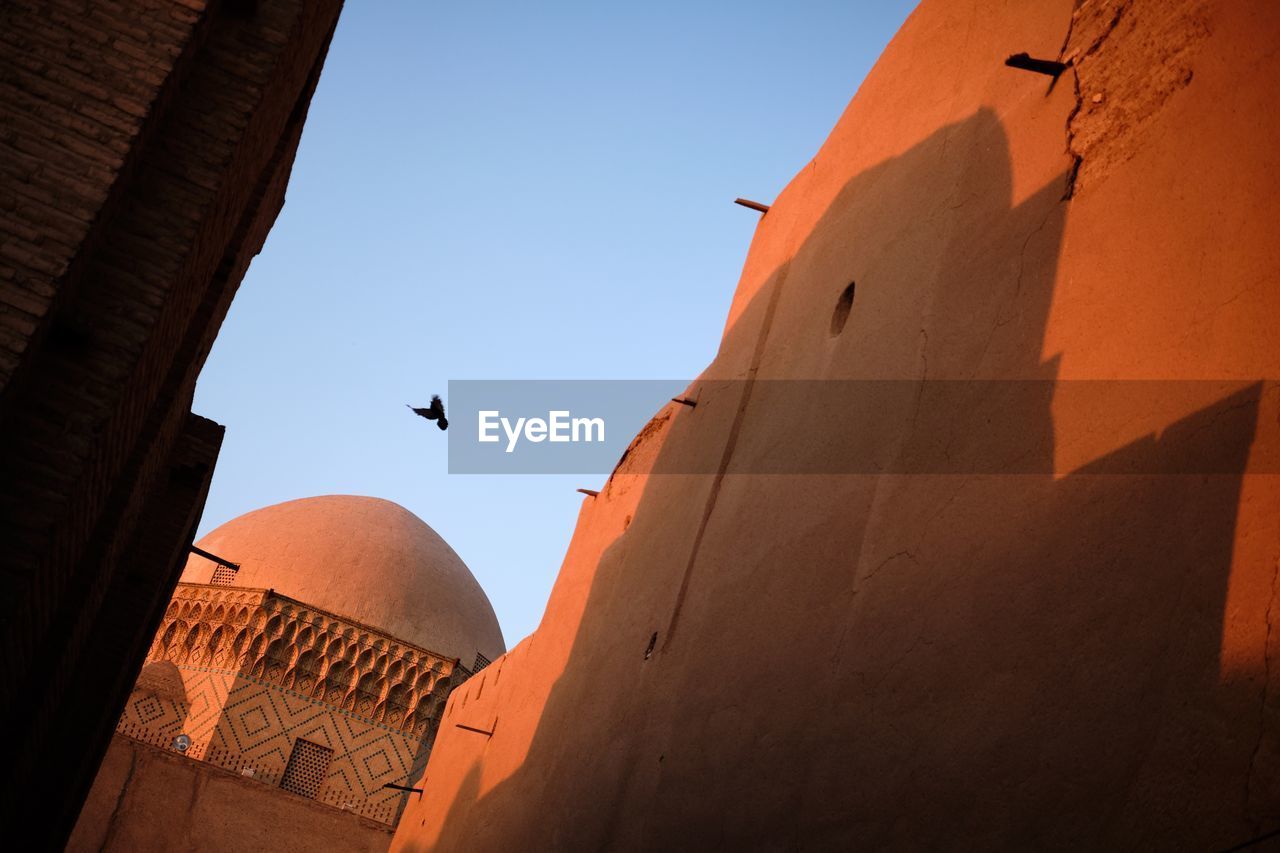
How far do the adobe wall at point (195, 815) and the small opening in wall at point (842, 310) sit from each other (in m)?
13.7

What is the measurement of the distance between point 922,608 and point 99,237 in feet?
10.6

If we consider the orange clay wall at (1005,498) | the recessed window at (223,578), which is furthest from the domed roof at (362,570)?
the orange clay wall at (1005,498)

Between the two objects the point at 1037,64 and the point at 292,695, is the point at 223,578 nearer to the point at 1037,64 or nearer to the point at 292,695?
the point at 292,695

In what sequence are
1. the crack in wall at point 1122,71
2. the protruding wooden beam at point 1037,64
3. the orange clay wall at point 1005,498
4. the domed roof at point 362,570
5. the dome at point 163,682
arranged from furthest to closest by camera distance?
the domed roof at point 362,570 → the dome at point 163,682 → the protruding wooden beam at point 1037,64 → the crack in wall at point 1122,71 → the orange clay wall at point 1005,498

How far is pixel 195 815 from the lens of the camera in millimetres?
17375

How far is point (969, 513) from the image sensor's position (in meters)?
4.47

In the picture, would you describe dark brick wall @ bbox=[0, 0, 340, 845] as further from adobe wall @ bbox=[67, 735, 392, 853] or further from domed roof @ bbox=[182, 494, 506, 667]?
domed roof @ bbox=[182, 494, 506, 667]

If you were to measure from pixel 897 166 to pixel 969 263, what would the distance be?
1.69 metres

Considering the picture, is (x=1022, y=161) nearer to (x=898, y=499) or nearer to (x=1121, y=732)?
(x=898, y=499)

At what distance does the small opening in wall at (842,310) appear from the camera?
6.80 meters

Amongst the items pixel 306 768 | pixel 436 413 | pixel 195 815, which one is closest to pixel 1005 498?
pixel 436 413

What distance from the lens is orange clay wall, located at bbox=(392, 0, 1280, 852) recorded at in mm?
3252

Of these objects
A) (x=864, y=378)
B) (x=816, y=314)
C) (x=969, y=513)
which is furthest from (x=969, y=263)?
(x=816, y=314)

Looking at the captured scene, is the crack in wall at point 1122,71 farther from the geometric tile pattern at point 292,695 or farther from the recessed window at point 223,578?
the recessed window at point 223,578
